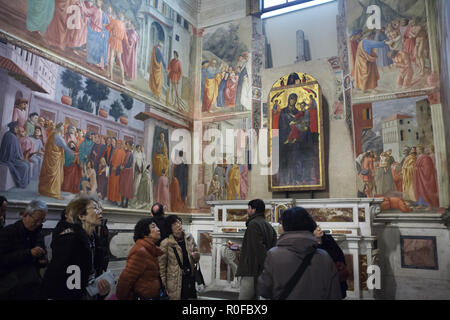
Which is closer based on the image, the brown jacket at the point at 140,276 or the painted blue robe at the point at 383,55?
the brown jacket at the point at 140,276

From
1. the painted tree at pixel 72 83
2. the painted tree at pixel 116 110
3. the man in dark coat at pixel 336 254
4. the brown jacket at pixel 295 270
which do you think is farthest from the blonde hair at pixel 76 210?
the painted tree at pixel 116 110

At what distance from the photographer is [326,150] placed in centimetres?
984

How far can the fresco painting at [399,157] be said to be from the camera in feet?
27.7

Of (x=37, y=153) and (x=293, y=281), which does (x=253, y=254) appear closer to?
(x=293, y=281)

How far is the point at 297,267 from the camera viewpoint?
2576 mm

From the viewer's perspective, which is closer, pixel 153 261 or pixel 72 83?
pixel 153 261

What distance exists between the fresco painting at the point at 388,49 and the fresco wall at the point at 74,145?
5.65 meters

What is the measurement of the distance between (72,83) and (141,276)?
18.6ft

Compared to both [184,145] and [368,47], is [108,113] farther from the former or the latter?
[368,47]

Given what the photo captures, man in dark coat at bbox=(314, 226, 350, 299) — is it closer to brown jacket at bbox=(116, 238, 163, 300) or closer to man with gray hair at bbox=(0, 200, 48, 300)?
brown jacket at bbox=(116, 238, 163, 300)

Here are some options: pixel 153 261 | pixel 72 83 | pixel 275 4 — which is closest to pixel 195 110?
pixel 275 4

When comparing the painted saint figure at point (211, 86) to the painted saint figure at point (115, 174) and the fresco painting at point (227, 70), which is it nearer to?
the fresco painting at point (227, 70)
